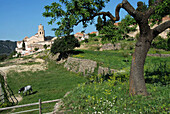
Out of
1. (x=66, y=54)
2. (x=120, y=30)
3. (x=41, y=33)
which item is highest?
(x=41, y=33)

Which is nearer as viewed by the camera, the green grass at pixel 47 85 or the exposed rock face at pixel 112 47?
the green grass at pixel 47 85

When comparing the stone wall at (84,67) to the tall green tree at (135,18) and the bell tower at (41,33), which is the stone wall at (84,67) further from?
the bell tower at (41,33)

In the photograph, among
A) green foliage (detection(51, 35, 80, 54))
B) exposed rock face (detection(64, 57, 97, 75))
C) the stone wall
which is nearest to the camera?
the stone wall

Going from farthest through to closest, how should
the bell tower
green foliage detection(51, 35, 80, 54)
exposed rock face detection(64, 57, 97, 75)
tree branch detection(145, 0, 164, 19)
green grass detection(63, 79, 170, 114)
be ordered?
the bell tower, green foliage detection(51, 35, 80, 54), exposed rock face detection(64, 57, 97, 75), tree branch detection(145, 0, 164, 19), green grass detection(63, 79, 170, 114)

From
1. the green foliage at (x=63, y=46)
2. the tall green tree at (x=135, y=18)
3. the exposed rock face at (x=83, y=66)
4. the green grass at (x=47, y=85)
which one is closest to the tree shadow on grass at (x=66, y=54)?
the green foliage at (x=63, y=46)

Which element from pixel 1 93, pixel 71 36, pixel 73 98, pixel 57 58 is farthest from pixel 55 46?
pixel 73 98

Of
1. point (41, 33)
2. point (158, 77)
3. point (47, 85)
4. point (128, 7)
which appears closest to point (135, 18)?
point (128, 7)

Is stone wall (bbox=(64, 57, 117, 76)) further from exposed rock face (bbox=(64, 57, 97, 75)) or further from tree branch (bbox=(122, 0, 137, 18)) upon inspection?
tree branch (bbox=(122, 0, 137, 18))

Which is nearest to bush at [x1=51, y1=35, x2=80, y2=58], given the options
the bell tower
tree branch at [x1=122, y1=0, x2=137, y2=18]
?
tree branch at [x1=122, y1=0, x2=137, y2=18]

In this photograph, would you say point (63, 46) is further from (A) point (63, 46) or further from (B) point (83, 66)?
(B) point (83, 66)

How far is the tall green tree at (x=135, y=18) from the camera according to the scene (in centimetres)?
693

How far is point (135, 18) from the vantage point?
6.91 metres

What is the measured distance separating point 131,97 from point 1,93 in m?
13.0

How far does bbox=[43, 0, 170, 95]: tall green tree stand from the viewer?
6.93 m
